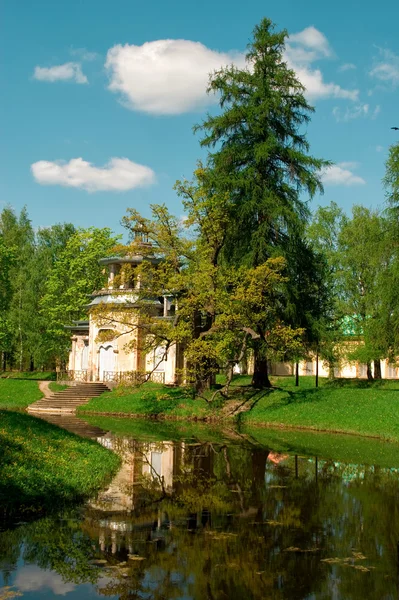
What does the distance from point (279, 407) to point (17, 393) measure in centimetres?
1778

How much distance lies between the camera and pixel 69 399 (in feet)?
124

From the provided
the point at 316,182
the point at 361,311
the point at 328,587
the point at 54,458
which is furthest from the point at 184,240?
the point at 328,587

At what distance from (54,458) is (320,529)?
6594mm

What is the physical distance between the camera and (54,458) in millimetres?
15141

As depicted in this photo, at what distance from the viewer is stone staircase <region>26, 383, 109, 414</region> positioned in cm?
3644

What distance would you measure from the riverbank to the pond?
8858mm

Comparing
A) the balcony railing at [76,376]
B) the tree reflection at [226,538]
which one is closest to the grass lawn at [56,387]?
the balcony railing at [76,376]

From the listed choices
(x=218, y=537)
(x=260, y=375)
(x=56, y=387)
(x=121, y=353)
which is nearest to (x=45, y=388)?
(x=56, y=387)

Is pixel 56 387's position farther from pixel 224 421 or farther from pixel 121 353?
pixel 224 421

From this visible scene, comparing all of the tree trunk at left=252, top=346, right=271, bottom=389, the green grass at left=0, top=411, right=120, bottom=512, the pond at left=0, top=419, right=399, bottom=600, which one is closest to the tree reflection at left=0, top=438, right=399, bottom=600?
the pond at left=0, top=419, right=399, bottom=600

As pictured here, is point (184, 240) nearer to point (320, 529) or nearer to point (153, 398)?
point (153, 398)

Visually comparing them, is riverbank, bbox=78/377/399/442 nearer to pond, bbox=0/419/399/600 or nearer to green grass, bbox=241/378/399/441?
green grass, bbox=241/378/399/441

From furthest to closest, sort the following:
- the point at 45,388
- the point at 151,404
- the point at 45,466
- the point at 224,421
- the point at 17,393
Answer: the point at 45,388, the point at 17,393, the point at 151,404, the point at 224,421, the point at 45,466

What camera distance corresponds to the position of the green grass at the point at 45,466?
1253cm
